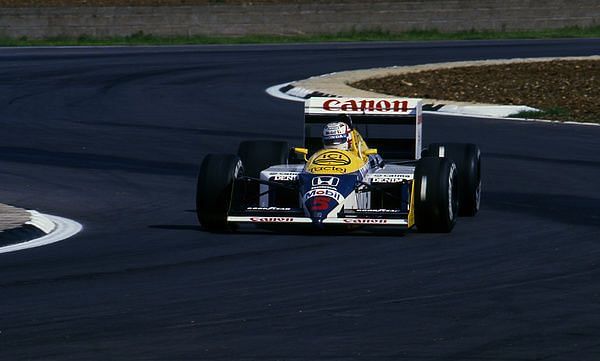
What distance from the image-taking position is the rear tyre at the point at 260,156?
15656mm

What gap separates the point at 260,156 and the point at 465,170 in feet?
6.89

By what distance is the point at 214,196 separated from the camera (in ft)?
46.6

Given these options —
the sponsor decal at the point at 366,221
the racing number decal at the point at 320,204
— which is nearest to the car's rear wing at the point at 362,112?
the racing number decal at the point at 320,204

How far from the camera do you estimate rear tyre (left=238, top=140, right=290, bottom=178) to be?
616 inches

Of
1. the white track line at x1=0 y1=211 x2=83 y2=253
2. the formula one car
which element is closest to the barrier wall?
the formula one car

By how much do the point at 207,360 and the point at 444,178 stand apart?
20.2 ft

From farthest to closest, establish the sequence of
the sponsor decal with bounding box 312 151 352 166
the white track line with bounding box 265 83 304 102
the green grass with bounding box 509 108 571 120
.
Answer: the white track line with bounding box 265 83 304 102 < the green grass with bounding box 509 108 571 120 < the sponsor decal with bounding box 312 151 352 166

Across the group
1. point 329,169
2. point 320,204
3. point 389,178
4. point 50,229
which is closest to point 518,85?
point 389,178

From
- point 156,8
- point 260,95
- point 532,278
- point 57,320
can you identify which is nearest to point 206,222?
point 532,278

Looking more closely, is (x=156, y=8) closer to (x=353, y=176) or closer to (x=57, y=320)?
(x=353, y=176)

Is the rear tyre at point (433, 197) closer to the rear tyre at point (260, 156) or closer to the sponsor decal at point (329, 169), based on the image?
the sponsor decal at point (329, 169)

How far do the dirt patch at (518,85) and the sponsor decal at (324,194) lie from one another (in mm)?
12587

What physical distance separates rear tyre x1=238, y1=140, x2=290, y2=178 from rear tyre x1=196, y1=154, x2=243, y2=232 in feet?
4.08

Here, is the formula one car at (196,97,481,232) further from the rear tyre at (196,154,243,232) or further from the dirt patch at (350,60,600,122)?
the dirt patch at (350,60,600,122)
